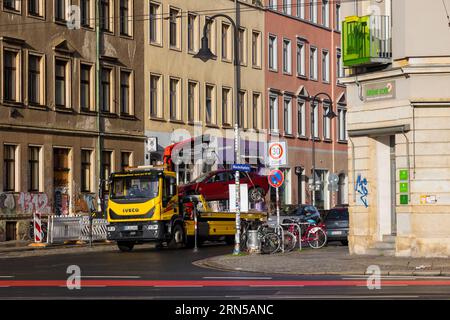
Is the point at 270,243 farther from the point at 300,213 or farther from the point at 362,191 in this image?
the point at 300,213

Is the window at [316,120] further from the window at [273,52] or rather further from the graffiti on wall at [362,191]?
the graffiti on wall at [362,191]

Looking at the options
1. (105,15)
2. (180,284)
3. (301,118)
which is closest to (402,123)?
(180,284)

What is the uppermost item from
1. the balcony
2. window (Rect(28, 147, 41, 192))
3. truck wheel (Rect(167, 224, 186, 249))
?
the balcony

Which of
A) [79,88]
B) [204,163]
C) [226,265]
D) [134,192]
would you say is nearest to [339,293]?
[226,265]

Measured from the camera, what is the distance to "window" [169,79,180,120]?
6266 cm

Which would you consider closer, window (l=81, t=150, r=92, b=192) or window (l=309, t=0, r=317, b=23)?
window (l=81, t=150, r=92, b=192)

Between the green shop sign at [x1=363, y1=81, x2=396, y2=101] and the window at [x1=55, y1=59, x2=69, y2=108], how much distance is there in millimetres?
21773

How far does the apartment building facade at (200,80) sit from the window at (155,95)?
0.16ft

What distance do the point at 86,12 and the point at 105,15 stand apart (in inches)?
68.7

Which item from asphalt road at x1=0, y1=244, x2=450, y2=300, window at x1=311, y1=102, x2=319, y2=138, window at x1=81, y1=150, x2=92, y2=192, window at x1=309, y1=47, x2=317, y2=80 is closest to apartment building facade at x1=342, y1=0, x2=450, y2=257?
asphalt road at x1=0, y1=244, x2=450, y2=300

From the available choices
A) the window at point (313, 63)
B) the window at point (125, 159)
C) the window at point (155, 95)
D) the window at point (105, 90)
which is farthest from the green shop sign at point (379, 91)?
the window at point (313, 63)

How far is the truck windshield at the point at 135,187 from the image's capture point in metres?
42.5

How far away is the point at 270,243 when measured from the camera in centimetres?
3731

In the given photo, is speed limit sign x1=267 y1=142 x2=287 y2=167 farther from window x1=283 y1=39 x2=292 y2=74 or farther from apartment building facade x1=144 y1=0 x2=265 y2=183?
window x1=283 y1=39 x2=292 y2=74
